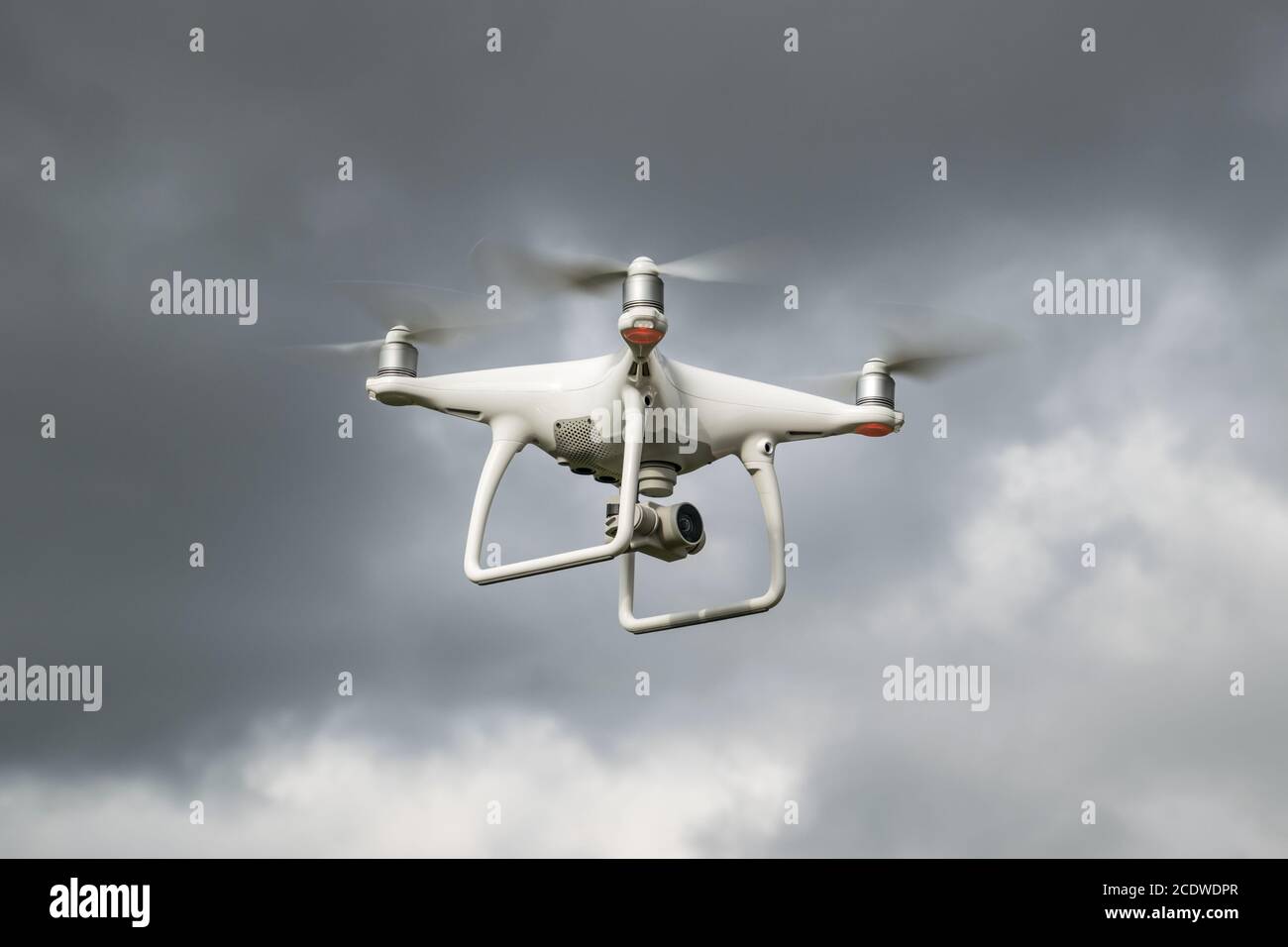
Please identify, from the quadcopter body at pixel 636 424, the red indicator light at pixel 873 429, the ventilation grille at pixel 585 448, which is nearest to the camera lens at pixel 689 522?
the quadcopter body at pixel 636 424

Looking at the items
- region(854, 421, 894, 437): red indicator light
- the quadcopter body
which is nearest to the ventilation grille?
the quadcopter body

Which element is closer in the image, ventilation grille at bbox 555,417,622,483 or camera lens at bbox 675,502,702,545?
ventilation grille at bbox 555,417,622,483

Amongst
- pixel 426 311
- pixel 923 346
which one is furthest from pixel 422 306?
pixel 923 346

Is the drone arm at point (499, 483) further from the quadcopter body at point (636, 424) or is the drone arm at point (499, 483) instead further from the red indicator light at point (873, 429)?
the red indicator light at point (873, 429)

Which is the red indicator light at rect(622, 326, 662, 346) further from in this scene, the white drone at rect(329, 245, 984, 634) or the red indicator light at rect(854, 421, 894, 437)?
the red indicator light at rect(854, 421, 894, 437)

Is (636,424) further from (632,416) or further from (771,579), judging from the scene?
(771,579)

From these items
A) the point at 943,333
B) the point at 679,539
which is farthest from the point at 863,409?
the point at 679,539
